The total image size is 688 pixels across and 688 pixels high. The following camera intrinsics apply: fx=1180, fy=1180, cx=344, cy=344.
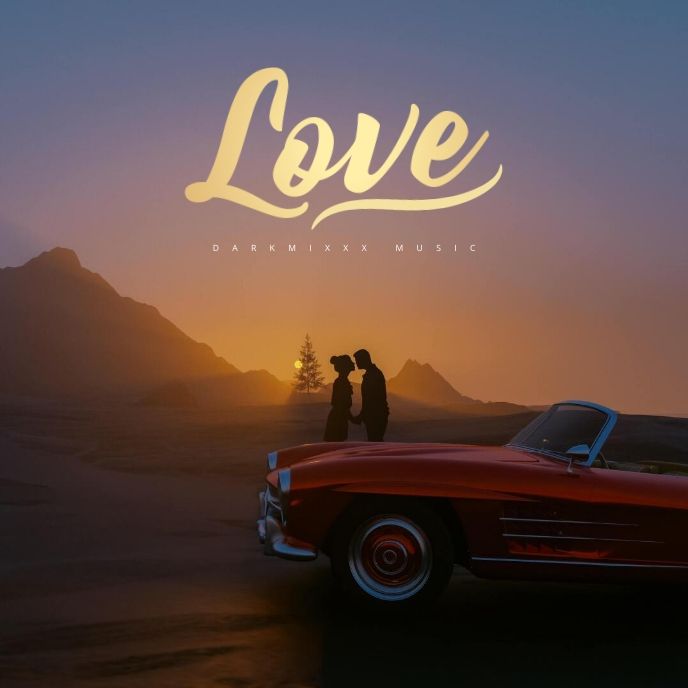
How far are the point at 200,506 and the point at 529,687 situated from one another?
886cm

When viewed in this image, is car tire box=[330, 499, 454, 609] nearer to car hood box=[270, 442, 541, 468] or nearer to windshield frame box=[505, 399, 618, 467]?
car hood box=[270, 442, 541, 468]

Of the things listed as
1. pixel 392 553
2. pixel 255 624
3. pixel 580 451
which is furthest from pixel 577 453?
pixel 255 624

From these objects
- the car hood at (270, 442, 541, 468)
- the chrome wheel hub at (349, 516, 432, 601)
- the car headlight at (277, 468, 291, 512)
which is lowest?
the chrome wheel hub at (349, 516, 432, 601)

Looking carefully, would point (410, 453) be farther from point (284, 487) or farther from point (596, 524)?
point (596, 524)

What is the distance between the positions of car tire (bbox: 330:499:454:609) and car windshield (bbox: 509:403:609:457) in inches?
41.9

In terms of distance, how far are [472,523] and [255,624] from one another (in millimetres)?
1290

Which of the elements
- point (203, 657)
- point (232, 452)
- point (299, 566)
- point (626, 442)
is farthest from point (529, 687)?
point (626, 442)

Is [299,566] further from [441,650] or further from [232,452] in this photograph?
[232,452]

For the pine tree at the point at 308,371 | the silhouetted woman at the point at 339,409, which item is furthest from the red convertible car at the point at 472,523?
the pine tree at the point at 308,371

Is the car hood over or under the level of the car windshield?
under

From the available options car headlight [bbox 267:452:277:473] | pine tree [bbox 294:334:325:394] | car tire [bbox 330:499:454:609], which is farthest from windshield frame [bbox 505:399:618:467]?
pine tree [bbox 294:334:325:394]

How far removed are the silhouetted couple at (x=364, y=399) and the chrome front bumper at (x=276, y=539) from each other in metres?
5.66

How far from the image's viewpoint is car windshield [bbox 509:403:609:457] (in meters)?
7.02

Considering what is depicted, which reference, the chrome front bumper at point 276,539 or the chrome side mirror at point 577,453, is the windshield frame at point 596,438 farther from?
the chrome front bumper at point 276,539
